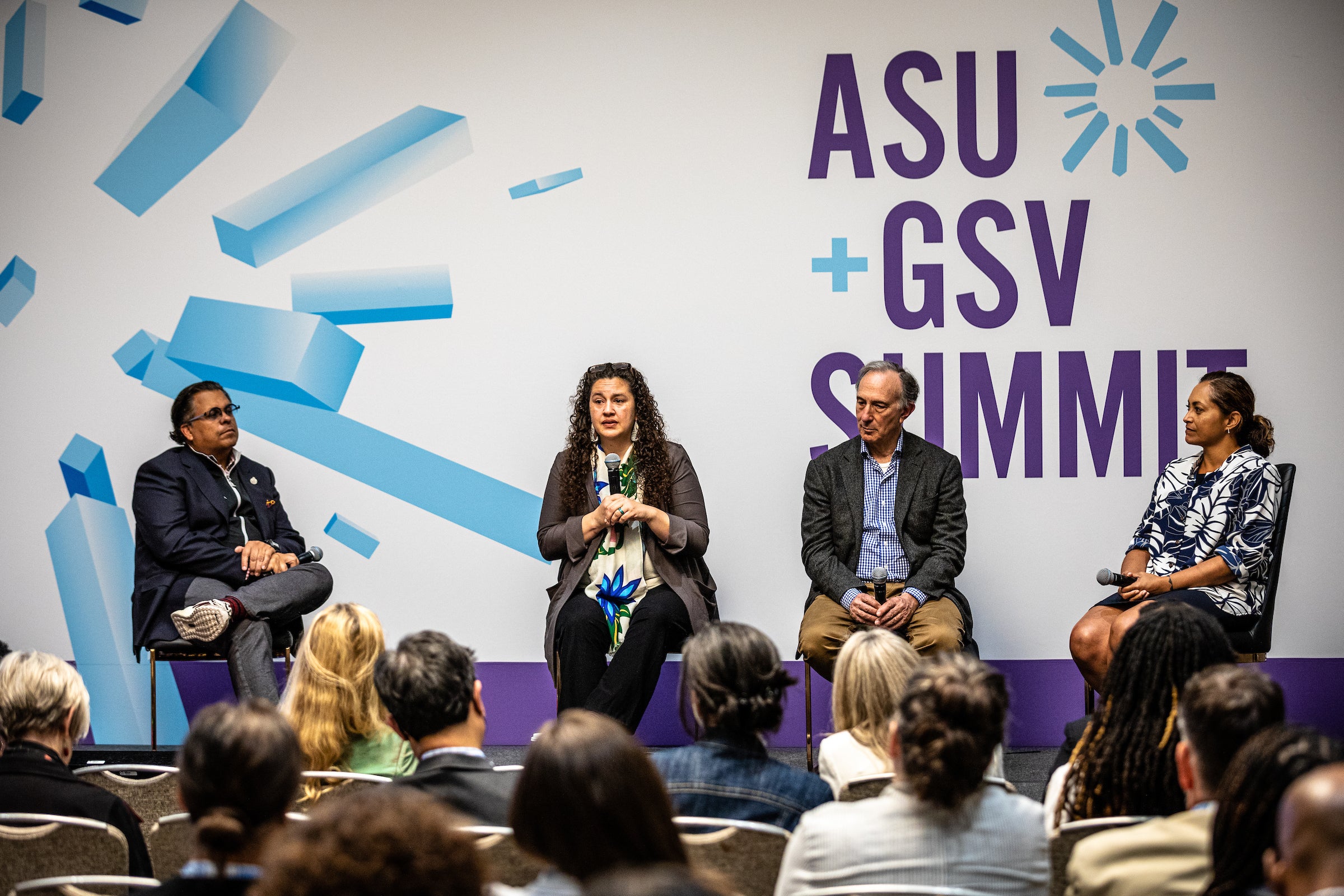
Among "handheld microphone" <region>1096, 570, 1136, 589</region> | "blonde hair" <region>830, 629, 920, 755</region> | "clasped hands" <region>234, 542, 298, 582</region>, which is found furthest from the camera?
"clasped hands" <region>234, 542, 298, 582</region>

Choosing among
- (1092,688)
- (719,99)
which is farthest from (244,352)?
(1092,688)

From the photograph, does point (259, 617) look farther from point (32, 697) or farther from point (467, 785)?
point (467, 785)

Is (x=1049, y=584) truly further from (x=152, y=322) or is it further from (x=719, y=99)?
(x=152, y=322)

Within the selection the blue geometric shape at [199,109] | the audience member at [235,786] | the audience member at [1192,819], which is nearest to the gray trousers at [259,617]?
the blue geometric shape at [199,109]

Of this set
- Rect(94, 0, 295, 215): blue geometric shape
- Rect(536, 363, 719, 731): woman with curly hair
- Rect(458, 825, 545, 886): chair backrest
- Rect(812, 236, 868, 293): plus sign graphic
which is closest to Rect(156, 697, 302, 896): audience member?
Rect(458, 825, 545, 886): chair backrest

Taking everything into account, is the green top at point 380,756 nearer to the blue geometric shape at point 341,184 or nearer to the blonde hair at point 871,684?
→ the blonde hair at point 871,684

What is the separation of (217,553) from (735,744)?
8.92 ft

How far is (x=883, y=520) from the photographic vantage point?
415 centimetres

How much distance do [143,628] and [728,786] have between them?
2806 mm

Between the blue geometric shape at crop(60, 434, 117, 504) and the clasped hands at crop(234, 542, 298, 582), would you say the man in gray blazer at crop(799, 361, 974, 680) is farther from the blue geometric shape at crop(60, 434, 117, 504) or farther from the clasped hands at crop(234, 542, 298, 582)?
the blue geometric shape at crop(60, 434, 117, 504)

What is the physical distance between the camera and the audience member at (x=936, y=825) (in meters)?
1.72

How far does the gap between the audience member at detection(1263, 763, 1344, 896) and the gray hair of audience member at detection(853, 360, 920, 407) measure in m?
2.83

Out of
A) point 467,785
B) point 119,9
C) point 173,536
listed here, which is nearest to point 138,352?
point 173,536

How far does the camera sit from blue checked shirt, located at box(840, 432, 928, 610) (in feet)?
13.5
